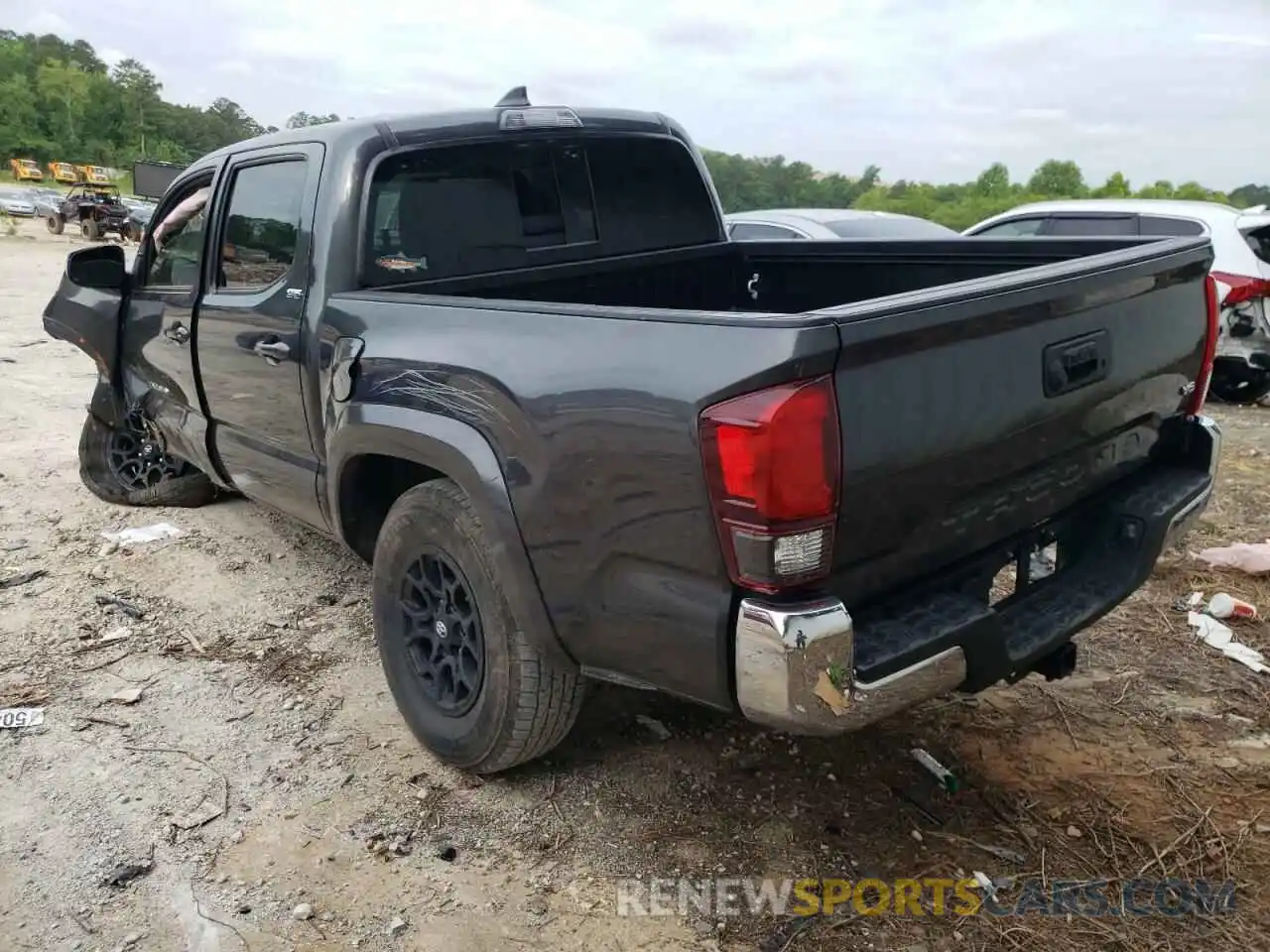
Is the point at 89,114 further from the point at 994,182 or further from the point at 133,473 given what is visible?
the point at 133,473

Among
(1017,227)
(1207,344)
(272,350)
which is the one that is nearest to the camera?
(1207,344)

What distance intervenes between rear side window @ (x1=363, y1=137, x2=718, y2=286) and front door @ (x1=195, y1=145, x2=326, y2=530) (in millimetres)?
305

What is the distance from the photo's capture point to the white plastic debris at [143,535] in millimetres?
4891

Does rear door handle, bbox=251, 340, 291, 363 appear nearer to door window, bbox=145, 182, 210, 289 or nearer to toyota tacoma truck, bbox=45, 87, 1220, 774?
toyota tacoma truck, bbox=45, 87, 1220, 774

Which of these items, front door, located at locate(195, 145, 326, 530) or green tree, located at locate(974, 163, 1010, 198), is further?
green tree, located at locate(974, 163, 1010, 198)

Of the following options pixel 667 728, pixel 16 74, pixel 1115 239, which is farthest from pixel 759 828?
pixel 16 74

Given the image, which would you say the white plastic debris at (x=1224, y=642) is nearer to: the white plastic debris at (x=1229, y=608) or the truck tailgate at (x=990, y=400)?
the white plastic debris at (x=1229, y=608)

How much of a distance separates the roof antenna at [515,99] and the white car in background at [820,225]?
3.72 metres

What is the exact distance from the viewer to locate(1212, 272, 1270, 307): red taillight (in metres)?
7.55

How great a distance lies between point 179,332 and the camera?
425cm

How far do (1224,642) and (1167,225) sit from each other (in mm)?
5497

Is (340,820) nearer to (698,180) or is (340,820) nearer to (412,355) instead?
(412,355)

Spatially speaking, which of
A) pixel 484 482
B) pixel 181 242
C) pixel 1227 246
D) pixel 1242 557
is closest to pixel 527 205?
pixel 484 482

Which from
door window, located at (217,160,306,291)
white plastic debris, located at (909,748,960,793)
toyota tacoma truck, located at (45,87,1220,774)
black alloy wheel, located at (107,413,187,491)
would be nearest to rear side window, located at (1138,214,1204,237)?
toyota tacoma truck, located at (45,87,1220,774)
